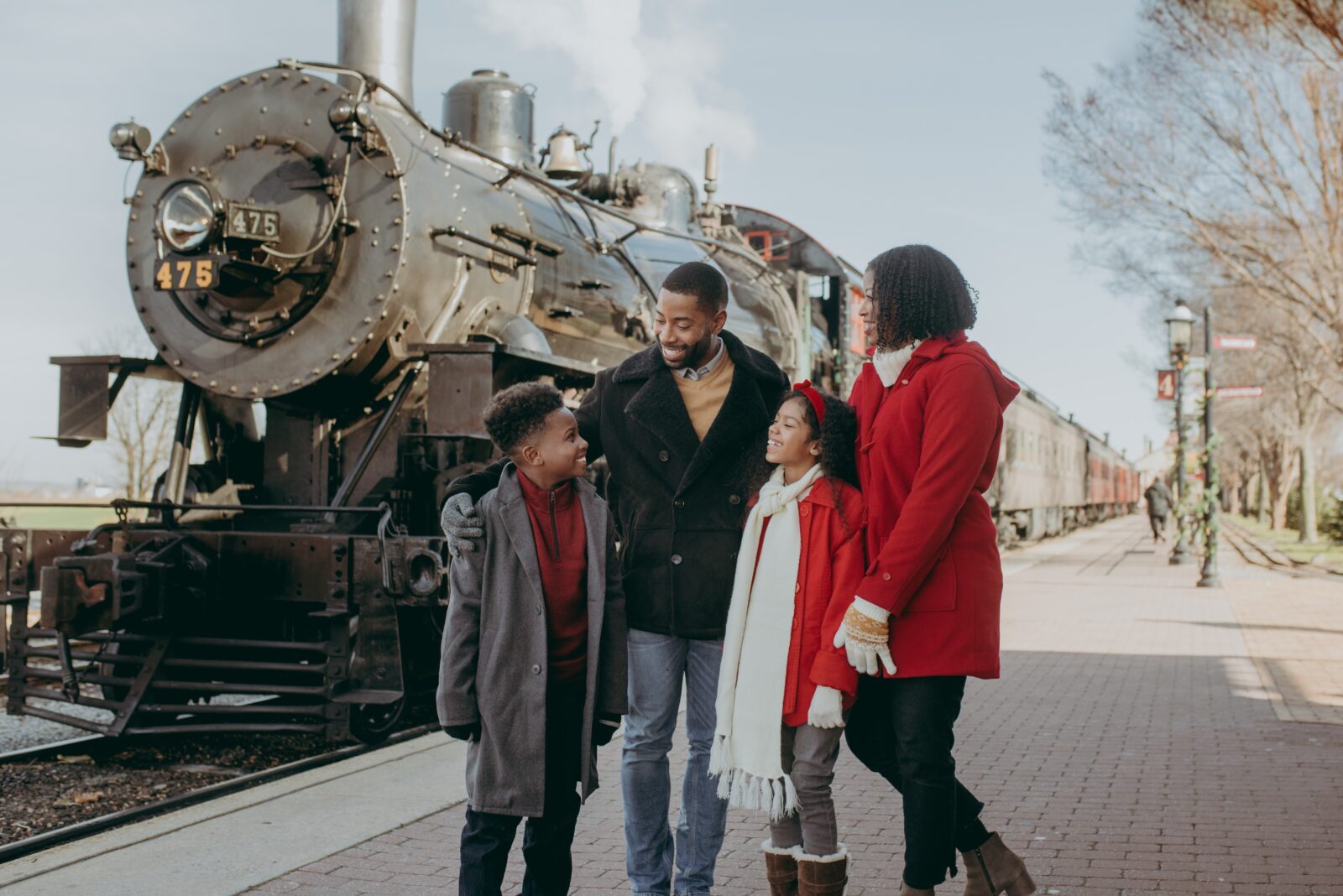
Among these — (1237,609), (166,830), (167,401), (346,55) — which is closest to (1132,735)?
(166,830)

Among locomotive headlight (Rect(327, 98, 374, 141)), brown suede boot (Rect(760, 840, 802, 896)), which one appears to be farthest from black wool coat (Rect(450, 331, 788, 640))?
locomotive headlight (Rect(327, 98, 374, 141))

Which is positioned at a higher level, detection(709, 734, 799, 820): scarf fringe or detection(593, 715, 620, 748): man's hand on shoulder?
detection(593, 715, 620, 748): man's hand on shoulder

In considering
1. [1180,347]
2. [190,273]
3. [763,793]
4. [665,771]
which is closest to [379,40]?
[190,273]

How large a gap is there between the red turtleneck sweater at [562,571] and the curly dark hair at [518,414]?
0.38 ft

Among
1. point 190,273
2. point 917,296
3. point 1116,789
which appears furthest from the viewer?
point 190,273

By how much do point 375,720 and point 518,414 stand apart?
3.19m

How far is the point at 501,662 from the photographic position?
3043 millimetres

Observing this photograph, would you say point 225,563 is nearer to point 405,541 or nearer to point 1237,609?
point 405,541

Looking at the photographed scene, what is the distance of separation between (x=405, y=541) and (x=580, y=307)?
8.73ft

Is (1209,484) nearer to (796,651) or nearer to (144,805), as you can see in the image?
(144,805)

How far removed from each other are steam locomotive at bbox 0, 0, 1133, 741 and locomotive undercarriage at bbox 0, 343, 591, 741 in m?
0.01

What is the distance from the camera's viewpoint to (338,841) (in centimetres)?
408

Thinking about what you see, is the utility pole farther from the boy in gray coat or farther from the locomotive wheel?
the boy in gray coat

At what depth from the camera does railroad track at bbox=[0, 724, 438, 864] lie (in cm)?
413
